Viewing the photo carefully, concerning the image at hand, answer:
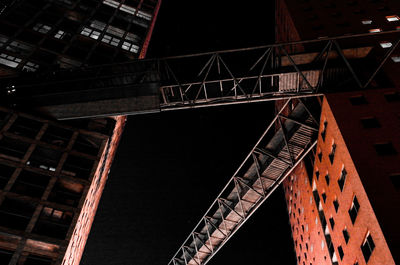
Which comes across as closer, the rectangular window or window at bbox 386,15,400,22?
the rectangular window

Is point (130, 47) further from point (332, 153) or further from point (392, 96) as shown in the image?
point (392, 96)

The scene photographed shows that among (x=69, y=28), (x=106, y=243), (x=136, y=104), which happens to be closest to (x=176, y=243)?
(x=106, y=243)

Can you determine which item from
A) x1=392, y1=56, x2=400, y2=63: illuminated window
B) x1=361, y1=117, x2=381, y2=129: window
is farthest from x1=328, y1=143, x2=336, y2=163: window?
x1=392, y1=56, x2=400, y2=63: illuminated window

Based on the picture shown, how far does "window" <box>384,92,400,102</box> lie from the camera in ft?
56.2

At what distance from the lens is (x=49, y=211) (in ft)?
72.7

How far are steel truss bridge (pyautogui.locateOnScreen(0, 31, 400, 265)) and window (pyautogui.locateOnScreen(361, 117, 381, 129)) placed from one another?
6.37 ft

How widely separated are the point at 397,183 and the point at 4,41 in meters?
35.1

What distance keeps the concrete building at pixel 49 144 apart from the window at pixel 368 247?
1893cm

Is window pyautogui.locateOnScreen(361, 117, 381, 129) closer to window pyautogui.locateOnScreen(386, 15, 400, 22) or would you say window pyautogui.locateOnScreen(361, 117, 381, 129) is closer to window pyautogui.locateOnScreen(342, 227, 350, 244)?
window pyautogui.locateOnScreen(342, 227, 350, 244)

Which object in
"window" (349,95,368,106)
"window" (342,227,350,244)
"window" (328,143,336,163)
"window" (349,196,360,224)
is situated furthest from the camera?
"window" (328,143,336,163)

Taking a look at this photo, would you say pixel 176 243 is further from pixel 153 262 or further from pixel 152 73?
pixel 152 73

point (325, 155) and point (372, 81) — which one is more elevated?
point (372, 81)

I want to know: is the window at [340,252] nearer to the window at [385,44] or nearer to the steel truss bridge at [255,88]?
the steel truss bridge at [255,88]

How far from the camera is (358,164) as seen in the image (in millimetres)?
14461
